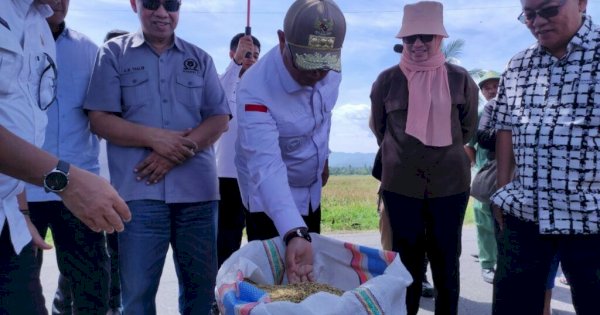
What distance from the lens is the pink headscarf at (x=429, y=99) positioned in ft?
9.75

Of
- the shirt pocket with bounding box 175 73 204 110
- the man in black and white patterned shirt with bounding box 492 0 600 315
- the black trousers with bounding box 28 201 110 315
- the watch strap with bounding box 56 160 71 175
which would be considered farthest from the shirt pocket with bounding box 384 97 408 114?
the watch strap with bounding box 56 160 71 175

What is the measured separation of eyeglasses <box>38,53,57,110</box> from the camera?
5.68 ft

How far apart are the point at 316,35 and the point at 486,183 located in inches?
95.4

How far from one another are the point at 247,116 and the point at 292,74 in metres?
0.26

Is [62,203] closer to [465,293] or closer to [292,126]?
[292,126]

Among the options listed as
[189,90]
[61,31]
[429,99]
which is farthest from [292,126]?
[61,31]

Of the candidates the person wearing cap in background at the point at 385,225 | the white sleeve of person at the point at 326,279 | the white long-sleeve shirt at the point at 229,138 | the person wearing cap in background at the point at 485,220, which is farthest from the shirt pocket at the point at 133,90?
the person wearing cap in background at the point at 485,220

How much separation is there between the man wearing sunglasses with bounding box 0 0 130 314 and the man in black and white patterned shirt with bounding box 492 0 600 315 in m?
1.73

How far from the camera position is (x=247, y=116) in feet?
7.32

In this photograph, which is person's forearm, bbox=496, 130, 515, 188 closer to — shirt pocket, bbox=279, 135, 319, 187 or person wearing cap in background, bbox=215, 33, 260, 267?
shirt pocket, bbox=279, 135, 319, 187

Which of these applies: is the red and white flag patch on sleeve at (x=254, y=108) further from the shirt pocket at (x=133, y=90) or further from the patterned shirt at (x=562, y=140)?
the patterned shirt at (x=562, y=140)

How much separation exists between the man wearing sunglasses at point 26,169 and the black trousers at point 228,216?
2.00 m

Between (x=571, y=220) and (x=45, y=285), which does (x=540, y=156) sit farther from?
(x=45, y=285)

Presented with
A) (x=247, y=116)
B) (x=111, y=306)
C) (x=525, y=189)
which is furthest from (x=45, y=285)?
(x=525, y=189)
